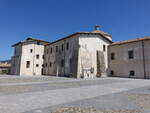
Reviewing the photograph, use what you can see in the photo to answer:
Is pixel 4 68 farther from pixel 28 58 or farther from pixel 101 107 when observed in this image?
pixel 101 107

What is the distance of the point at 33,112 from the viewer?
3.97m

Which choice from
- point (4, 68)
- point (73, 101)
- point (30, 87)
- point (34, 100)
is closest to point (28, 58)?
point (4, 68)

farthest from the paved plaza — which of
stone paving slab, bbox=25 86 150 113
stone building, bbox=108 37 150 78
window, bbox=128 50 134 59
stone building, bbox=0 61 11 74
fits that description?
stone building, bbox=0 61 11 74

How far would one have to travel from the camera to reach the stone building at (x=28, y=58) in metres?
31.3

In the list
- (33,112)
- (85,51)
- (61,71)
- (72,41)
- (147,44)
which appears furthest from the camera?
(61,71)

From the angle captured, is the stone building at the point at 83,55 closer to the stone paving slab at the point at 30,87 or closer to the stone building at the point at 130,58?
the stone building at the point at 130,58

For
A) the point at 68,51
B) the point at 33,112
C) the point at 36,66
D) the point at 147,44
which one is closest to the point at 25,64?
the point at 36,66

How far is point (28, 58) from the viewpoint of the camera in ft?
105

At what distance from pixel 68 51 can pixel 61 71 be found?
4790 millimetres

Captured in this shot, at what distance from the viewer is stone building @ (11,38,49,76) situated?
31.3 m

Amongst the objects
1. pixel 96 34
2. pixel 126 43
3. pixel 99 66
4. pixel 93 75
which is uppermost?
pixel 96 34

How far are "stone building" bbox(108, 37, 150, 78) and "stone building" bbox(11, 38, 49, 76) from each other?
18.9 meters

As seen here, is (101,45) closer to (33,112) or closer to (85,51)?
(85,51)

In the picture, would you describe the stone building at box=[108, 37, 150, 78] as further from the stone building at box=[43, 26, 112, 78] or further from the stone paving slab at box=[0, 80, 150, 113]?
the stone paving slab at box=[0, 80, 150, 113]
